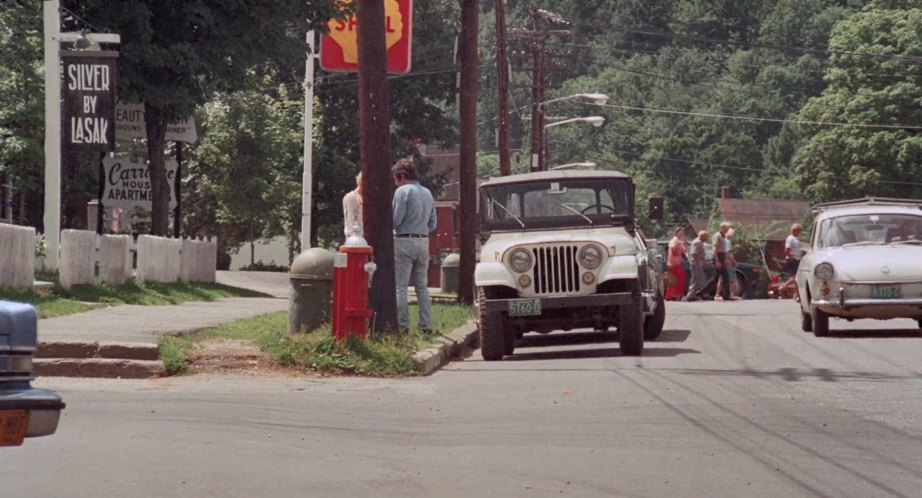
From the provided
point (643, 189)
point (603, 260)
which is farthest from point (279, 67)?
point (643, 189)

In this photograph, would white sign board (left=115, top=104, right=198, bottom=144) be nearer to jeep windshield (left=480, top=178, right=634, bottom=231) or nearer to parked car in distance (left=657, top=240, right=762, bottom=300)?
parked car in distance (left=657, top=240, right=762, bottom=300)

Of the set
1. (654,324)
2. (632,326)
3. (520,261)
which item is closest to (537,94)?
(654,324)

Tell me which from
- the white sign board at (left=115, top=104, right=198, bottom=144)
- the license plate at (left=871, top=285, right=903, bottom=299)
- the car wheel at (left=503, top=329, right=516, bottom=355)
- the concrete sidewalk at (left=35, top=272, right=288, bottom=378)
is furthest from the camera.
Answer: the white sign board at (left=115, top=104, right=198, bottom=144)

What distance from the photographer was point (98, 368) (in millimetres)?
12820

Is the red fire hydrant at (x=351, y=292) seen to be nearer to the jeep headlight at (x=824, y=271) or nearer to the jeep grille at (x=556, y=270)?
the jeep grille at (x=556, y=270)

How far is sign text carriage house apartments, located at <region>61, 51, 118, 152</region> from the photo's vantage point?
76.6ft

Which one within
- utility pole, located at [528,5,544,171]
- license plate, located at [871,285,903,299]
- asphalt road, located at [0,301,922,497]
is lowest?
asphalt road, located at [0,301,922,497]

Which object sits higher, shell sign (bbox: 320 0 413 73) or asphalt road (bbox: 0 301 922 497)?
shell sign (bbox: 320 0 413 73)

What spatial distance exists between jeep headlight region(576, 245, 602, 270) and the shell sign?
48.6 ft

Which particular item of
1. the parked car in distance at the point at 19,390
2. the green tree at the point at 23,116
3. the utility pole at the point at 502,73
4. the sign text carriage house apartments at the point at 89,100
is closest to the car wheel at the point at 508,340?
the sign text carriage house apartments at the point at 89,100

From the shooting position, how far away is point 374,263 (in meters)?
15.8

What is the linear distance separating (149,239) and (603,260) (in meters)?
11.8

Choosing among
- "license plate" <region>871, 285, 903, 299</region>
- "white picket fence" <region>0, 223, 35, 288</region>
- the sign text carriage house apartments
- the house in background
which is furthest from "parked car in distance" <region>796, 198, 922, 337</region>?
the house in background

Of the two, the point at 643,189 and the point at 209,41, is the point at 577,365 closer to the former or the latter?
the point at 209,41
